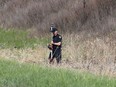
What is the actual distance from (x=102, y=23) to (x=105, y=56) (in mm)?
6432

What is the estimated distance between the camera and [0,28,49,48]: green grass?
68.3 ft

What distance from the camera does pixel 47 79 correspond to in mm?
9055

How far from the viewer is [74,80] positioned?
29.4ft

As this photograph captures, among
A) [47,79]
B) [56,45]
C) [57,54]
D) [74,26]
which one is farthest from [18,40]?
[47,79]

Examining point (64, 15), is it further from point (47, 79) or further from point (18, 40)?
point (47, 79)

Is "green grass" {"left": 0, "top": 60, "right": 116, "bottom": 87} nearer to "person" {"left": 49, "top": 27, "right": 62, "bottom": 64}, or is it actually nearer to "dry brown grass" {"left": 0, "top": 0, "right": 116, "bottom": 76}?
"dry brown grass" {"left": 0, "top": 0, "right": 116, "bottom": 76}

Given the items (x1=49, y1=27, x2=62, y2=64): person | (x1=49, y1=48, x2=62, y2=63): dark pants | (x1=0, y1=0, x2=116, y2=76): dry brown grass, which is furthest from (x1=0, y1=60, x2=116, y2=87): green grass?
(x1=49, y1=48, x2=62, y2=63): dark pants

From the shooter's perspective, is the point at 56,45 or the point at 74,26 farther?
the point at 74,26

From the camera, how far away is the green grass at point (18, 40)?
68.3ft

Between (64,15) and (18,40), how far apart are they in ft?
12.4

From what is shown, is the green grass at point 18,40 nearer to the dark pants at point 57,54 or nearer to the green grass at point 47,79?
the dark pants at point 57,54

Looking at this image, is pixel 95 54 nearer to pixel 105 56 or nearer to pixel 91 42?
pixel 105 56

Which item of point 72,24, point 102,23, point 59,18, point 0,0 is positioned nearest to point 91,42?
point 102,23

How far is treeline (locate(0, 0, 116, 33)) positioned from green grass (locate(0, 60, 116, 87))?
10.8m
